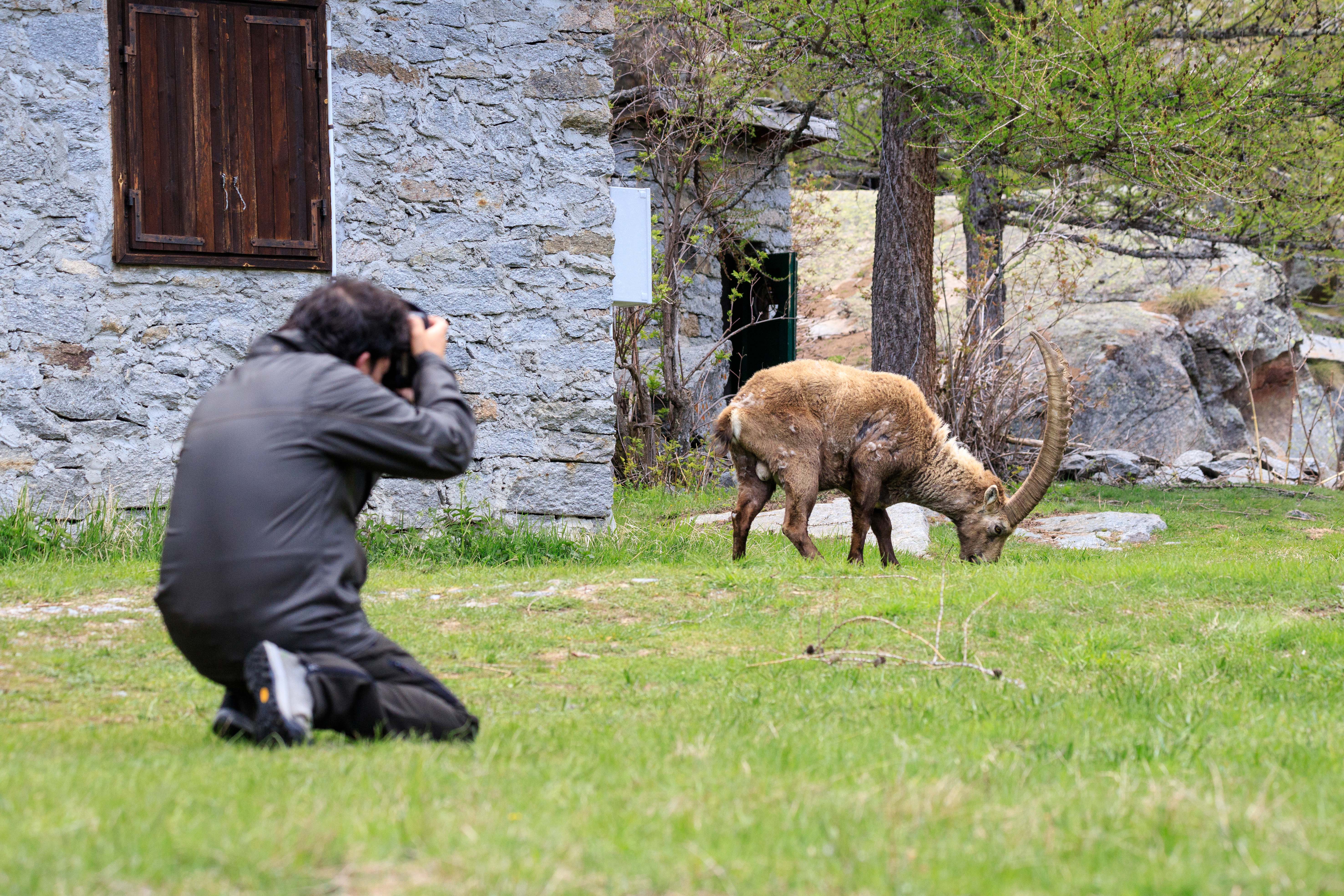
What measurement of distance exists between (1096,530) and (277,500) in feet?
29.9

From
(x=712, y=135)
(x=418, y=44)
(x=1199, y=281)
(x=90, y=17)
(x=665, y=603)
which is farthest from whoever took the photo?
(x=1199, y=281)

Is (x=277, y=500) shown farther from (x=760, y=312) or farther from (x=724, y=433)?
(x=760, y=312)

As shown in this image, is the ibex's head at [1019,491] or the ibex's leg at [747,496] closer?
the ibex's leg at [747,496]

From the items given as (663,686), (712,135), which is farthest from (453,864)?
(712,135)

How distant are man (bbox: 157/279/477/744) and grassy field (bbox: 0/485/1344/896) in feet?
0.62

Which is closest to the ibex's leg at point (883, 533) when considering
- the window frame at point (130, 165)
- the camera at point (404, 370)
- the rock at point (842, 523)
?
the rock at point (842, 523)

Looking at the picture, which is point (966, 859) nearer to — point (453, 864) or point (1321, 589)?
point (453, 864)

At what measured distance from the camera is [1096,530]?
442 inches

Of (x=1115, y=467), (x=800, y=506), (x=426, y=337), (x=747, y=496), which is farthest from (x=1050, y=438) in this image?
(x=1115, y=467)

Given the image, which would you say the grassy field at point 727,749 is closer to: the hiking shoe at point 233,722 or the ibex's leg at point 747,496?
the hiking shoe at point 233,722

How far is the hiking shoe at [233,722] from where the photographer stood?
12.5 ft

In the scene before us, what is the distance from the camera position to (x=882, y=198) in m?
13.9

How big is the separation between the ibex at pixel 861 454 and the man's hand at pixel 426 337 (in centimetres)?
415

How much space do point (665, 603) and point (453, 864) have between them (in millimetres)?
4676
